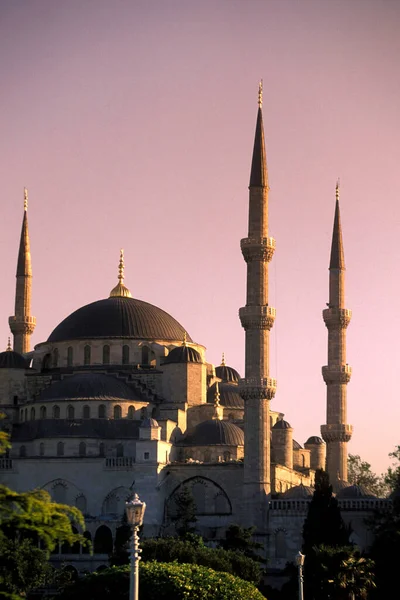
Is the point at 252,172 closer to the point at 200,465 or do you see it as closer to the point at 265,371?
the point at 265,371

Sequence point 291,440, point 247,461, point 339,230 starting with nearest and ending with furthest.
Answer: point 247,461, point 291,440, point 339,230

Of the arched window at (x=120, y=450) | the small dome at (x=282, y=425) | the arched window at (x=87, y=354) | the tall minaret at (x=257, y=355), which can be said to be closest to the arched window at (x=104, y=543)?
the arched window at (x=120, y=450)

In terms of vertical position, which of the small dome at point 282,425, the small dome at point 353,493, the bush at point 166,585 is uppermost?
the small dome at point 282,425

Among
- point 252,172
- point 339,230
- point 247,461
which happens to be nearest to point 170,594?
point 247,461

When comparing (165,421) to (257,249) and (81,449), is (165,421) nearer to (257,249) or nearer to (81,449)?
(81,449)

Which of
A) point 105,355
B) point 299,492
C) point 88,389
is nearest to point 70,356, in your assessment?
point 105,355

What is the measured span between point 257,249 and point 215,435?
892 centimetres

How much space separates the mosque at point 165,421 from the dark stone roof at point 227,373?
0.51 feet

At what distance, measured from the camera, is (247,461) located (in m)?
58.2

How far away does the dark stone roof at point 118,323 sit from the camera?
6838 cm

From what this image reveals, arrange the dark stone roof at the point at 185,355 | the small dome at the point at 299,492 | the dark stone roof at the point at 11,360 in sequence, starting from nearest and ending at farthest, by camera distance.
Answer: the small dome at the point at 299,492
the dark stone roof at the point at 185,355
the dark stone roof at the point at 11,360

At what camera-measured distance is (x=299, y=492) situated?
6019 centimetres

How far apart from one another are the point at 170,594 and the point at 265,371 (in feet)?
76.5

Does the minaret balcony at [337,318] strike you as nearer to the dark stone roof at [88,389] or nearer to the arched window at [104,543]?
the dark stone roof at [88,389]
